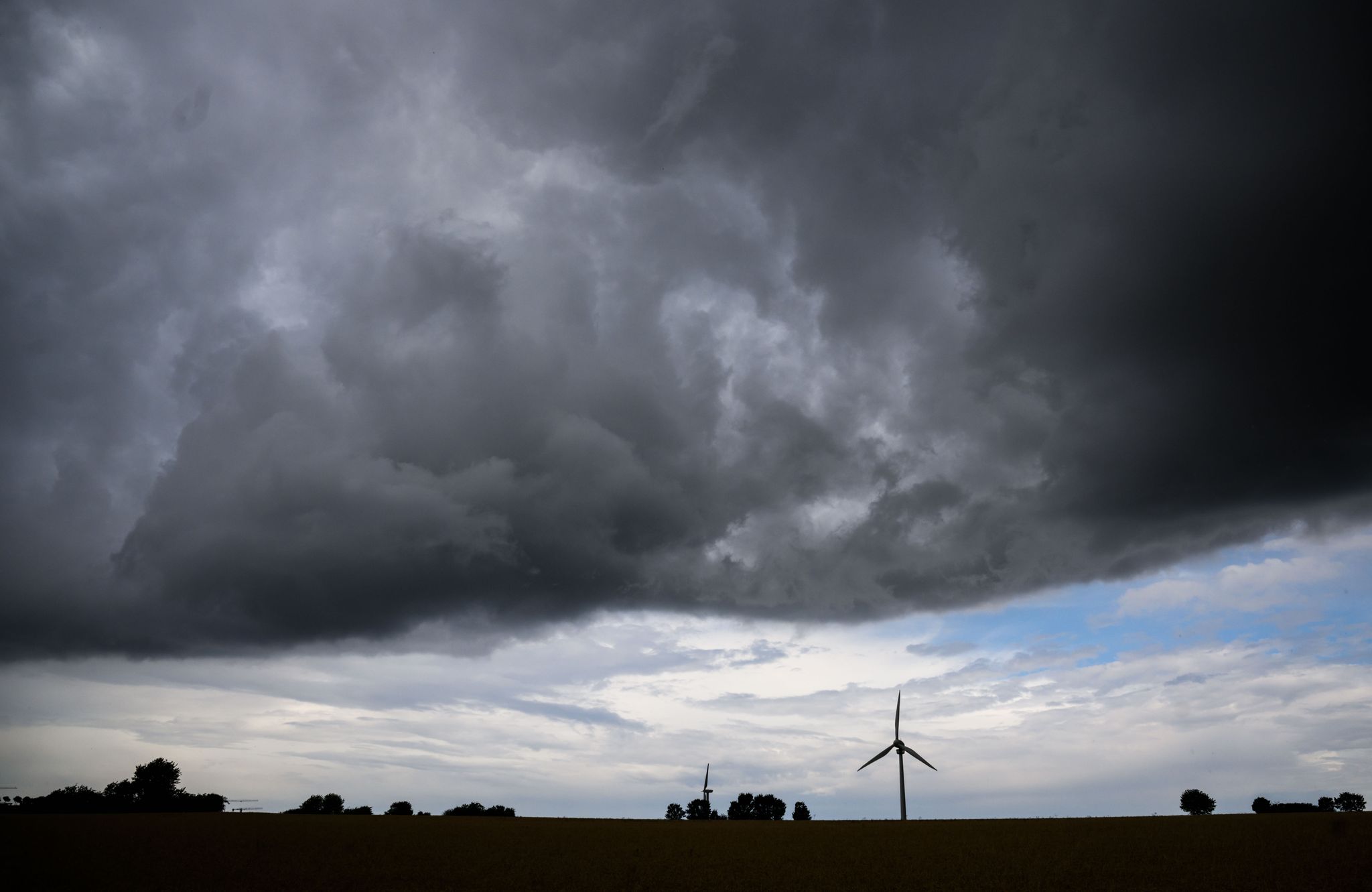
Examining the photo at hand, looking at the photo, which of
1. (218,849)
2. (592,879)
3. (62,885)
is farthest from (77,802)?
(592,879)

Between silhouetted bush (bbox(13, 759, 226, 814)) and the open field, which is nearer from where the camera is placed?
the open field

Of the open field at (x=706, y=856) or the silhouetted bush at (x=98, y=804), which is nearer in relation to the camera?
the open field at (x=706, y=856)

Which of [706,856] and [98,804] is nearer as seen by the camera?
[706,856]

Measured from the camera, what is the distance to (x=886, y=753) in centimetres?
15262

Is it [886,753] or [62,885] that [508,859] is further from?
[886,753]

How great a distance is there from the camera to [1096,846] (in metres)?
74.5

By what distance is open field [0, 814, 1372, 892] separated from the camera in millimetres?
57781

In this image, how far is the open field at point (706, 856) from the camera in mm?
57781

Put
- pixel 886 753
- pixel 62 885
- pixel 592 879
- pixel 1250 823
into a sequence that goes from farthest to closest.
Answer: pixel 886 753 → pixel 1250 823 → pixel 592 879 → pixel 62 885

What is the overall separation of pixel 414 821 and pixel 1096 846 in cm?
9203

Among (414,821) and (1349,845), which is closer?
(1349,845)

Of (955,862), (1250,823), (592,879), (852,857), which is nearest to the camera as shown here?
(592,879)

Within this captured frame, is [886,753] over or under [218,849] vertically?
over

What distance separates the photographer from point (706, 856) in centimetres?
7500
